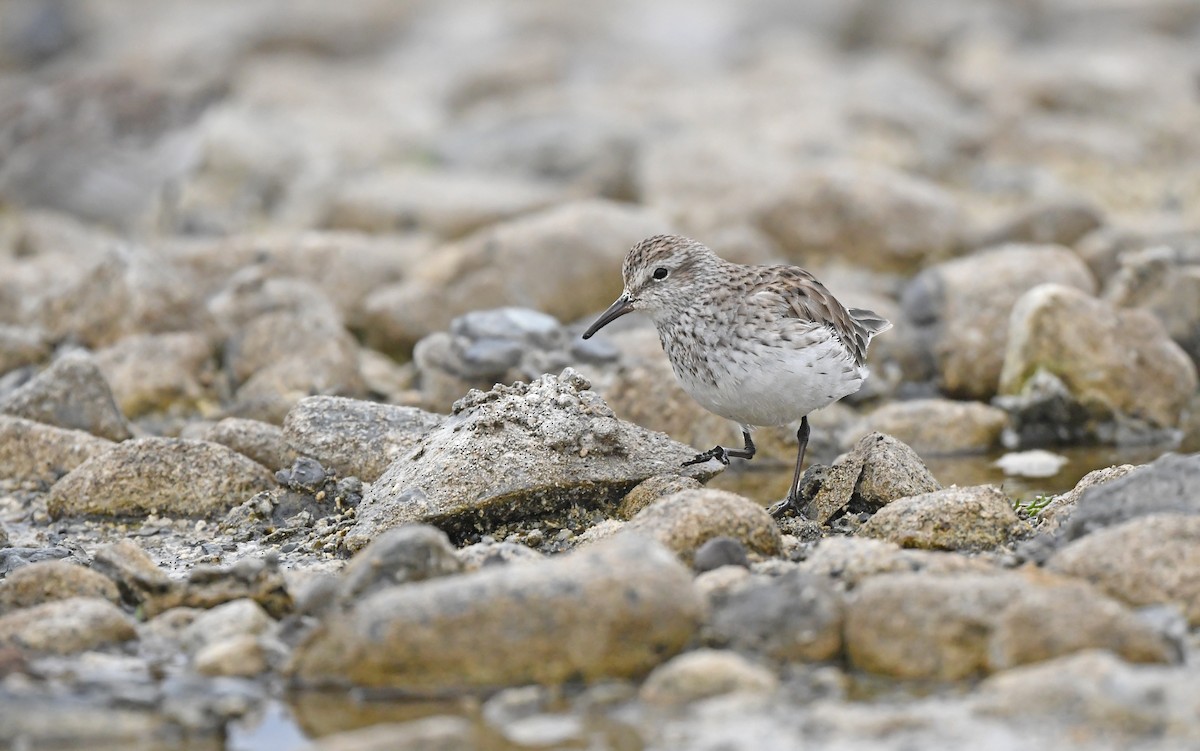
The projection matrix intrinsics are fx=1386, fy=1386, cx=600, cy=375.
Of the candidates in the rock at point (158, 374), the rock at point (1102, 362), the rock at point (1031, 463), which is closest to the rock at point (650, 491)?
the rock at point (1031, 463)

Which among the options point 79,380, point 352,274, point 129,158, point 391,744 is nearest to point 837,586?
point 391,744

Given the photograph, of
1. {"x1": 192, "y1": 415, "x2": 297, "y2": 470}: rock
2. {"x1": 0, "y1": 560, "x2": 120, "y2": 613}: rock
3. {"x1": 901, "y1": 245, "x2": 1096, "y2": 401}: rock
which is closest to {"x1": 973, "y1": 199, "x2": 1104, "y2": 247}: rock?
{"x1": 901, "y1": 245, "x2": 1096, "y2": 401}: rock

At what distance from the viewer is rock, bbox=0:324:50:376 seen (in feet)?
34.3

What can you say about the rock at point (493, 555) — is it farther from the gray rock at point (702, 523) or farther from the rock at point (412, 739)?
the rock at point (412, 739)

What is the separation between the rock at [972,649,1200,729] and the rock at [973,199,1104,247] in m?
8.92

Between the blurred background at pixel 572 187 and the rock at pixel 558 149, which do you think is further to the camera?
the rock at pixel 558 149

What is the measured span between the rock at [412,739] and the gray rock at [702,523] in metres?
1.62

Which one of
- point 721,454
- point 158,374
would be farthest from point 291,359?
point 721,454

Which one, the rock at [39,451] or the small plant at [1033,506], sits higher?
the rock at [39,451]

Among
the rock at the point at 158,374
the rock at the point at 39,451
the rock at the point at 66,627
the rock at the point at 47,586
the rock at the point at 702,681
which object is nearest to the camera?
the rock at the point at 702,681

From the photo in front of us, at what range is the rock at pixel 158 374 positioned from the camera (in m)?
10.1

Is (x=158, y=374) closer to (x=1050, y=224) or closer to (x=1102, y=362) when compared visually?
(x=1102, y=362)

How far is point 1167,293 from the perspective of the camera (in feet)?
35.8

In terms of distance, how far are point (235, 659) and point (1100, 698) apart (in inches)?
118
